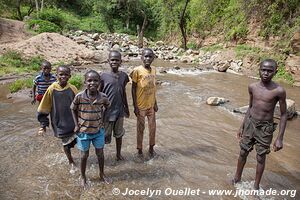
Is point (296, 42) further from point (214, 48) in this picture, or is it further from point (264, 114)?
point (264, 114)

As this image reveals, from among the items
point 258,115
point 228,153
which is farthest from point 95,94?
point 228,153

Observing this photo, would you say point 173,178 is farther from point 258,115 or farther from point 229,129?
point 229,129

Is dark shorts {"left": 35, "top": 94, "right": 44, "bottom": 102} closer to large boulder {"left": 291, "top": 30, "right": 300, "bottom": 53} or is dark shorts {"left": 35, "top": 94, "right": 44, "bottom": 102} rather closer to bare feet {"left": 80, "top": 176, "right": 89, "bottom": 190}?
bare feet {"left": 80, "top": 176, "right": 89, "bottom": 190}

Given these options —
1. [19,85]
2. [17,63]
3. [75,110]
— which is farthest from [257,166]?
[17,63]

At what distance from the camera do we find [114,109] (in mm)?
4188

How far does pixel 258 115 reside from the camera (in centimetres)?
356

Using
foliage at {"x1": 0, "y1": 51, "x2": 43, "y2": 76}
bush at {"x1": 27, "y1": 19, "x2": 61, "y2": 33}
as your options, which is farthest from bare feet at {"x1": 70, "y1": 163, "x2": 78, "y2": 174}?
bush at {"x1": 27, "y1": 19, "x2": 61, "y2": 33}

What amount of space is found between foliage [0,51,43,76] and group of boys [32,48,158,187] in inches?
346

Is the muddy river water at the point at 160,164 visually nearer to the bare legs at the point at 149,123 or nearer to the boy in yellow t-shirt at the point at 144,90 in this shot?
the bare legs at the point at 149,123

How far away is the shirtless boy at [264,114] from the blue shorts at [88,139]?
187cm

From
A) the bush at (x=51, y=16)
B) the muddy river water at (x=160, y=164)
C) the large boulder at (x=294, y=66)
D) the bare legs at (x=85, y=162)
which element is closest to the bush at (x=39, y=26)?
the bush at (x=51, y=16)

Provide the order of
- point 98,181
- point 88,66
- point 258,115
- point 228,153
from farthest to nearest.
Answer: point 88,66 → point 228,153 → point 98,181 → point 258,115

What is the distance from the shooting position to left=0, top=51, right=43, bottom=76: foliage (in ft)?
39.5

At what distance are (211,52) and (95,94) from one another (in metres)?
16.8
